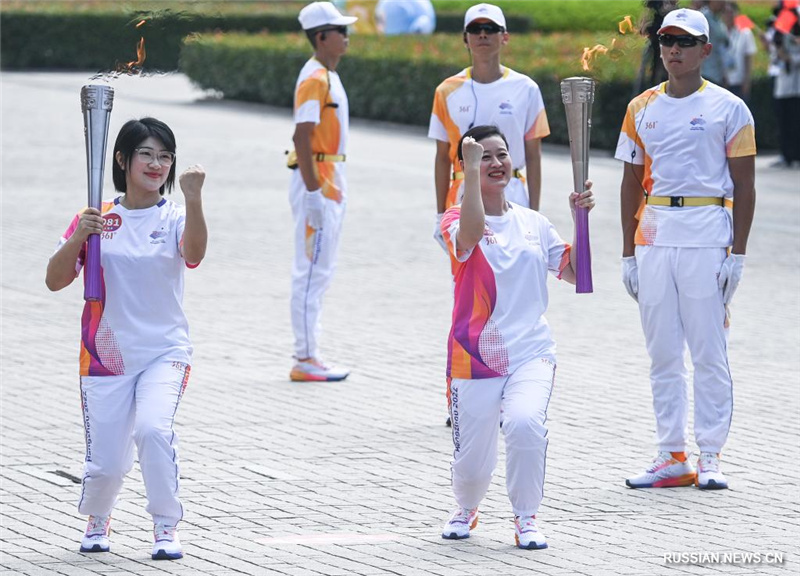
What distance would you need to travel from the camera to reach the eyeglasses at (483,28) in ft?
25.2

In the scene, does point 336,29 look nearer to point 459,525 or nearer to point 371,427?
point 371,427

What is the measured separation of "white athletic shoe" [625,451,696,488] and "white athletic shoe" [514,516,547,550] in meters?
1.08

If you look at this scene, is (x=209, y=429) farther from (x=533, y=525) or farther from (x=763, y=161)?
(x=763, y=161)

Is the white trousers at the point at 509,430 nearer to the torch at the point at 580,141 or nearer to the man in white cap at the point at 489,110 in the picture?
the torch at the point at 580,141

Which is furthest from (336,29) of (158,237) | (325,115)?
(158,237)

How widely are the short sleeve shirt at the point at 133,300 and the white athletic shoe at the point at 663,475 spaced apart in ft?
7.21

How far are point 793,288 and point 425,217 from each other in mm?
4764

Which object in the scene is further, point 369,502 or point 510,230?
point 369,502

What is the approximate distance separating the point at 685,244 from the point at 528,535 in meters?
1.63

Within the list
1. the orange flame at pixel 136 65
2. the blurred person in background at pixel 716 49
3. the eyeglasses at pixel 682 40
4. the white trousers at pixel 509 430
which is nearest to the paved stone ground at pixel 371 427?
the white trousers at pixel 509 430

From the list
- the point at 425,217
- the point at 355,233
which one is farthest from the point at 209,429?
the point at 425,217

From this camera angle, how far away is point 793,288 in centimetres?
1190

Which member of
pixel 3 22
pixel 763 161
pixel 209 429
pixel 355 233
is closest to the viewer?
pixel 209 429

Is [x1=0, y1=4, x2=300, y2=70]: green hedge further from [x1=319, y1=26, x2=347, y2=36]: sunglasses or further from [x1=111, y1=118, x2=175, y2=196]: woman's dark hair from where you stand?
[x1=111, y1=118, x2=175, y2=196]: woman's dark hair
